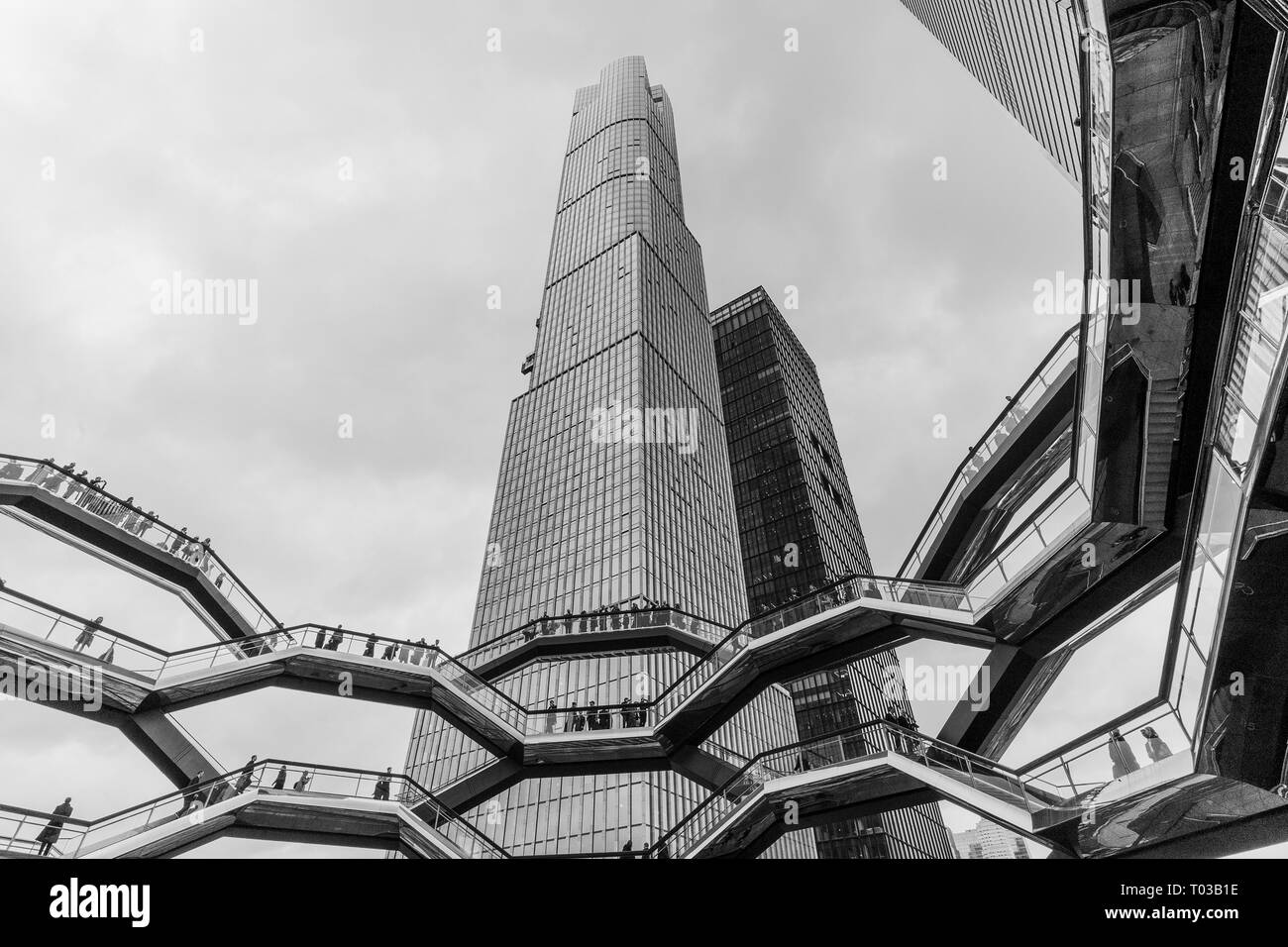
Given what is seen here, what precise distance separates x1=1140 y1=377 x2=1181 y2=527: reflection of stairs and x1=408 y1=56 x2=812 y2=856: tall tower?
24937 millimetres

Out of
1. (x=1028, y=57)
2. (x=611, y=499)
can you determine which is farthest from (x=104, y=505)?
(x=1028, y=57)

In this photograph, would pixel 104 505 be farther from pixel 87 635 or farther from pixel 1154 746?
pixel 1154 746

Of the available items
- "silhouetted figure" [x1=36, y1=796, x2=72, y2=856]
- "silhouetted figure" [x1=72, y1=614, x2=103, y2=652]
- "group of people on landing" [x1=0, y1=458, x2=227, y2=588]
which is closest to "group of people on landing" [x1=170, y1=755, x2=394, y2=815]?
"silhouetted figure" [x1=36, y1=796, x2=72, y2=856]

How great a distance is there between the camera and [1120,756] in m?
11.8

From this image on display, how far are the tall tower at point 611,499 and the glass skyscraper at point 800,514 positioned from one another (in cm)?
1870

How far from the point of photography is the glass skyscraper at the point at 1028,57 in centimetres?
4369

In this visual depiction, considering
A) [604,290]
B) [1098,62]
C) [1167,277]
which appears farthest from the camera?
A: [604,290]

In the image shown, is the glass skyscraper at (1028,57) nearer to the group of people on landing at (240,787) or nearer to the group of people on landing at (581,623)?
the group of people on landing at (581,623)

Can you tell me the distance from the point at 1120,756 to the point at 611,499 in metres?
60.2

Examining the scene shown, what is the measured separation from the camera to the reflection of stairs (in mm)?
12078

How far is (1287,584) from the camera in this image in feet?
26.8
